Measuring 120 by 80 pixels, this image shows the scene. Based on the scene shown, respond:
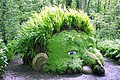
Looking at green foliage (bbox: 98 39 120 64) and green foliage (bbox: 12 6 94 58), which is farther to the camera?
green foliage (bbox: 98 39 120 64)

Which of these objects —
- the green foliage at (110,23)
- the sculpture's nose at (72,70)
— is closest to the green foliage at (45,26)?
the sculpture's nose at (72,70)

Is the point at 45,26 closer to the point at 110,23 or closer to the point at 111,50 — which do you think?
the point at 111,50

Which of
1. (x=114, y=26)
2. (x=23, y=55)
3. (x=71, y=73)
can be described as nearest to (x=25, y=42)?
(x=23, y=55)

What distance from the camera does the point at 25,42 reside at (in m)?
6.02

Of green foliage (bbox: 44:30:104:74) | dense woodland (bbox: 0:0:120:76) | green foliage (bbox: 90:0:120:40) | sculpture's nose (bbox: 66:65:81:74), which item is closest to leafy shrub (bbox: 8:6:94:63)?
green foliage (bbox: 44:30:104:74)

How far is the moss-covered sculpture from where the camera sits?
18.6ft

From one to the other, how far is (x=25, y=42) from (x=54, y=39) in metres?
0.84

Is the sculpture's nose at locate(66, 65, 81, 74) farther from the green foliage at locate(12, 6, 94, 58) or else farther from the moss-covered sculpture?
the green foliage at locate(12, 6, 94, 58)

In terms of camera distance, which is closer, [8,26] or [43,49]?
[43,49]

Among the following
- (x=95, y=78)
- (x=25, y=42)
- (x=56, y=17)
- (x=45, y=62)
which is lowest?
(x=95, y=78)

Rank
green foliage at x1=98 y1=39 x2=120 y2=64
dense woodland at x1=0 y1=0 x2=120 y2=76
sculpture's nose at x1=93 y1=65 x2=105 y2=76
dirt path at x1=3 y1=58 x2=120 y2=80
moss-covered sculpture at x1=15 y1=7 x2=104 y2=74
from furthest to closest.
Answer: green foliage at x1=98 y1=39 x2=120 y2=64, dense woodland at x1=0 y1=0 x2=120 y2=76, moss-covered sculpture at x1=15 y1=7 x2=104 y2=74, sculpture's nose at x1=93 y1=65 x2=105 y2=76, dirt path at x1=3 y1=58 x2=120 y2=80

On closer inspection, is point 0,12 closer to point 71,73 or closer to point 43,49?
point 43,49

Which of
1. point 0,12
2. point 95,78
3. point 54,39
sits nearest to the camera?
point 95,78

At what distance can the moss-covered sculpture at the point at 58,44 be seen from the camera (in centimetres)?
568
